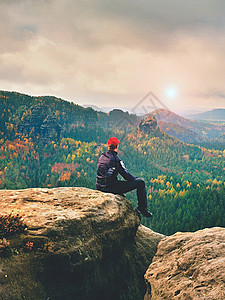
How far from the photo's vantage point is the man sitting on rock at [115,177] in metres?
11.8

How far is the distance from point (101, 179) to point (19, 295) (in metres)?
6.87

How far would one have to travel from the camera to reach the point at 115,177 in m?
12.3

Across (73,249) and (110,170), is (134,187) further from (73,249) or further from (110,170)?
(73,249)

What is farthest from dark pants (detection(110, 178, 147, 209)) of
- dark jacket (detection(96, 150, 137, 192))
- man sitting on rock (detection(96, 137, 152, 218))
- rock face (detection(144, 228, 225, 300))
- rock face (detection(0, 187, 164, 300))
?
rock face (detection(144, 228, 225, 300))

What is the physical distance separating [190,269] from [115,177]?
559 centimetres

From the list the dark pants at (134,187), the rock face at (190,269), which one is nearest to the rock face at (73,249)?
the dark pants at (134,187)

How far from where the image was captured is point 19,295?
6.63 meters

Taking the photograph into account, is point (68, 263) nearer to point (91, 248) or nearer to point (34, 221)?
point (91, 248)

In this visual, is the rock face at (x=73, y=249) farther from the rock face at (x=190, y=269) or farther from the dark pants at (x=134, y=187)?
the rock face at (x=190, y=269)

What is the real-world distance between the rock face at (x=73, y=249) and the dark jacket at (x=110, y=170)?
0.75 meters

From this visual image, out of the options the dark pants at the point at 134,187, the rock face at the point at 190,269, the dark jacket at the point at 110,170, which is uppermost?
the dark jacket at the point at 110,170

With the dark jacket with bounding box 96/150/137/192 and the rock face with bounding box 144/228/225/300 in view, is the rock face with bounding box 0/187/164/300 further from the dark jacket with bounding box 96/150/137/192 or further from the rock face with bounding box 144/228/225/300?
the rock face with bounding box 144/228/225/300

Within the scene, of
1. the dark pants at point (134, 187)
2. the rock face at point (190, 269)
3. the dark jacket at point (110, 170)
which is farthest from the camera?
the dark pants at point (134, 187)

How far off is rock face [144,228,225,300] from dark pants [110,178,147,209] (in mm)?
2669
